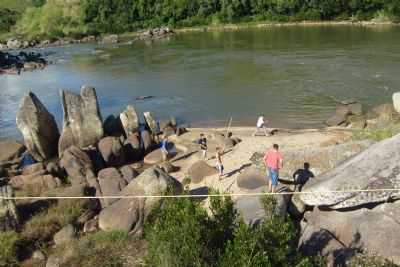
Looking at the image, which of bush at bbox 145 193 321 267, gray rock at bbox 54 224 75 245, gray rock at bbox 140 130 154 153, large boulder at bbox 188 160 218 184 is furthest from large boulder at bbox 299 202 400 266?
gray rock at bbox 140 130 154 153

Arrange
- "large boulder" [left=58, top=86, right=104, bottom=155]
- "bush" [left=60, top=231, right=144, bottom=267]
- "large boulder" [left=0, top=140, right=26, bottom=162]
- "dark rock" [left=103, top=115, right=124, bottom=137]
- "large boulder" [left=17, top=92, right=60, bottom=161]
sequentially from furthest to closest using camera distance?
"dark rock" [left=103, top=115, right=124, bottom=137] < "large boulder" [left=58, top=86, right=104, bottom=155] < "large boulder" [left=0, top=140, right=26, bottom=162] < "large boulder" [left=17, top=92, right=60, bottom=161] < "bush" [left=60, top=231, right=144, bottom=267]

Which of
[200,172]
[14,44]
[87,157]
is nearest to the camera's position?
[200,172]

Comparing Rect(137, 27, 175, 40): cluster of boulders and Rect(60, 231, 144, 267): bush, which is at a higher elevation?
Rect(137, 27, 175, 40): cluster of boulders

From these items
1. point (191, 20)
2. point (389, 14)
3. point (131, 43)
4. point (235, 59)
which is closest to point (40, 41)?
point (131, 43)

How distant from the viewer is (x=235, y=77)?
45.9m

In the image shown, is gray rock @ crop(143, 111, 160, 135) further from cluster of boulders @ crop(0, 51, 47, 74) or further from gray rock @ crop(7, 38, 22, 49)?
gray rock @ crop(7, 38, 22, 49)

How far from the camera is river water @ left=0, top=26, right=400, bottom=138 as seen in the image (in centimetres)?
3534

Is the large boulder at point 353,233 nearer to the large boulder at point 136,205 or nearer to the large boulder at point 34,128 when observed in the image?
the large boulder at point 136,205

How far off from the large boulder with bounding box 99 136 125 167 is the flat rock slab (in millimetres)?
8846

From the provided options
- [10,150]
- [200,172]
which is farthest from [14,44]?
[200,172]

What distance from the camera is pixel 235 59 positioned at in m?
55.5

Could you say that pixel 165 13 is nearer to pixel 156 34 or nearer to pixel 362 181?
pixel 156 34

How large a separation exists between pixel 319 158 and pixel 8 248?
10.9 m

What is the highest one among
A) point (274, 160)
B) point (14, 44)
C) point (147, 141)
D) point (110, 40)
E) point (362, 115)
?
point (14, 44)
